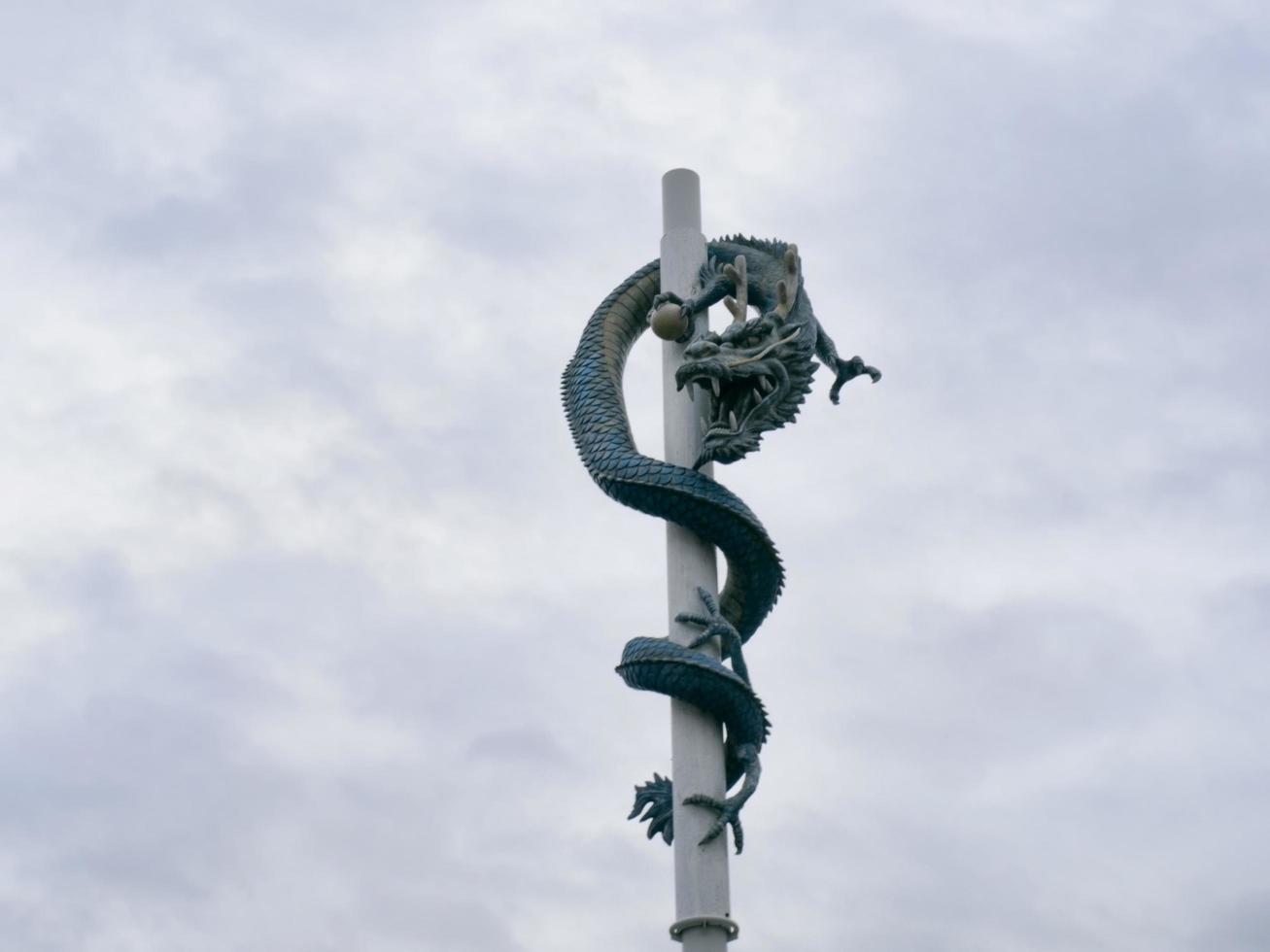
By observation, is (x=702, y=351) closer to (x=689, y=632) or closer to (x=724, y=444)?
(x=724, y=444)

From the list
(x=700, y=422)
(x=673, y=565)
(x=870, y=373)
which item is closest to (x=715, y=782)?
(x=673, y=565)

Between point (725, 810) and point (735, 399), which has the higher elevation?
point (735, 399)

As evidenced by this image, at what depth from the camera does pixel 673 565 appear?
19.1 metres

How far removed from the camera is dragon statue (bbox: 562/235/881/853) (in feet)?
60.2

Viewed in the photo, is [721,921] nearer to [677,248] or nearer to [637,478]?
[637,478]

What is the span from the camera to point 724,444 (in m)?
19.0

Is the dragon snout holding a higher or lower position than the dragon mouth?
higher

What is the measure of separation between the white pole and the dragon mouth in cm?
34

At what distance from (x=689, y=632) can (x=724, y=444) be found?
1724 mm

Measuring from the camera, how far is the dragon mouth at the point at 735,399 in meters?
19.0

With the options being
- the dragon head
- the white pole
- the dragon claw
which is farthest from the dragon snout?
the dragon claw

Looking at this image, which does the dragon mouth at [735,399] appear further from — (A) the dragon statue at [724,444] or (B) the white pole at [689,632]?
(B) the white pole at [689,632]

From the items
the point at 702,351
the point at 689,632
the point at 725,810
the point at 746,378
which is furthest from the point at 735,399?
the point at 725,810

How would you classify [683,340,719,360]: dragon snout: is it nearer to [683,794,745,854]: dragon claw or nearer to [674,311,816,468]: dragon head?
[674,311,816,468]: dragon head
